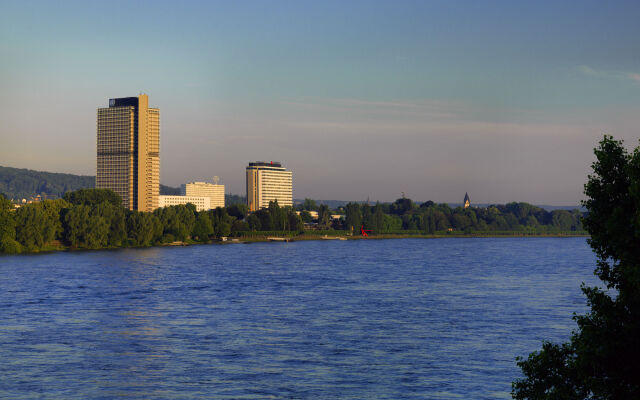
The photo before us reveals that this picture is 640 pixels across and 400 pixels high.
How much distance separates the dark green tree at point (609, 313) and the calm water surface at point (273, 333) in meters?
11.7

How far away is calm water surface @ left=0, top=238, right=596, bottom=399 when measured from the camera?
28.2m

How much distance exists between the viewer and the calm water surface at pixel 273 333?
28.2 meters

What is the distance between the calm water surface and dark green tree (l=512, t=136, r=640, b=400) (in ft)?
38.5

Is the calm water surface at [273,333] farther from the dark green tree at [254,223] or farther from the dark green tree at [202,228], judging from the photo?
the dark green tree at [254,223]

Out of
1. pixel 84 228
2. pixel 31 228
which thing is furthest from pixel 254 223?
pixel 31 228

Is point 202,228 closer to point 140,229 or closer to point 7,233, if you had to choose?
point 140,229

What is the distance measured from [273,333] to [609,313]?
87.4ft

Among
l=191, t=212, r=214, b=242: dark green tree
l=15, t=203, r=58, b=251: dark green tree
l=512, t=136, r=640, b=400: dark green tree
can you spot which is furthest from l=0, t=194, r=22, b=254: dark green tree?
l=512, t=136, r=640, b=400: dark green tree

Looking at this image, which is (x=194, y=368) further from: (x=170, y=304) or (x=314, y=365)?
(x=170, y=304)

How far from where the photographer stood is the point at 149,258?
104000 millimetres

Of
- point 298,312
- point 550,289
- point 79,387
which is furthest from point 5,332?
point 550,289

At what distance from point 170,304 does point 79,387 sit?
24491 mm

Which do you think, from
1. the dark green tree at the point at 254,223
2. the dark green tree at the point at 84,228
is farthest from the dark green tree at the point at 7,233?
the dark green tree at the point at 254,223

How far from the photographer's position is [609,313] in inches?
572
